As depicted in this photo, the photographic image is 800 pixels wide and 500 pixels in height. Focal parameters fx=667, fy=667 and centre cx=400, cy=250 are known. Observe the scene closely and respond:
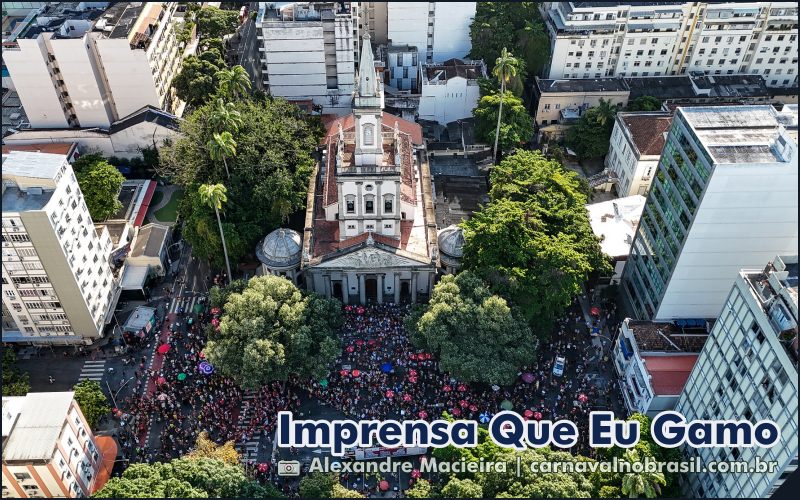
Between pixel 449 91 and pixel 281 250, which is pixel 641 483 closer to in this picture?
pixel 281 250

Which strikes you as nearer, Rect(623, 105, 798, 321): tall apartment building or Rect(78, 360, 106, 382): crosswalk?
Rect(623, 105, 798, 321): tall apartment building

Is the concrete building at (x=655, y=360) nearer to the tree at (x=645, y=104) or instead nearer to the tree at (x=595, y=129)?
the tree at (x=595, y=129)

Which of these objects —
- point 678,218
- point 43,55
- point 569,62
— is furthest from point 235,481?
point 569,62

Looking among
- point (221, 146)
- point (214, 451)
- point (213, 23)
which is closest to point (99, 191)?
point (221, 146)

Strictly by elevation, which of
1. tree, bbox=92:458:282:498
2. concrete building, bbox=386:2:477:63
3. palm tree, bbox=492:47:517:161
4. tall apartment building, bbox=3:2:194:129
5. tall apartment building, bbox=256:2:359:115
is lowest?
tree, bbox=92:458:282:498

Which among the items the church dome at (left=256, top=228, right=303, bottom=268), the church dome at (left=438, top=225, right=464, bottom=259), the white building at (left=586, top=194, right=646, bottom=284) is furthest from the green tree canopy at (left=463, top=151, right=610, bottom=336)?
the church dome at (left=256, top=228, right=303, bottom=268)

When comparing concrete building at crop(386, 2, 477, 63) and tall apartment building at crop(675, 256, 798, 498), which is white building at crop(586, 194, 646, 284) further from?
concrete building at crop(386, 2, 477, 63)

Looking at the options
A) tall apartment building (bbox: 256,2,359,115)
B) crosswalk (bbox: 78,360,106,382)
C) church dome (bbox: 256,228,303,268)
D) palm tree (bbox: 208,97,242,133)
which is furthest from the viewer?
tall apartment building (bbox: 256,2,359,115)
